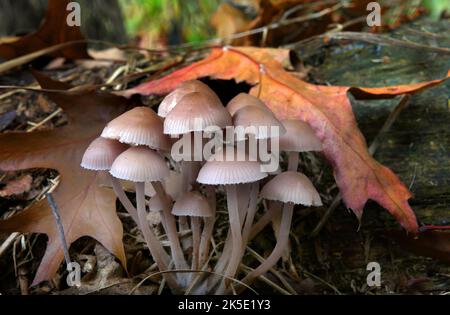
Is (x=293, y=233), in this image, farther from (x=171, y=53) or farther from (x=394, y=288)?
(x=171, y=53)

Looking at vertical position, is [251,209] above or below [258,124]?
below

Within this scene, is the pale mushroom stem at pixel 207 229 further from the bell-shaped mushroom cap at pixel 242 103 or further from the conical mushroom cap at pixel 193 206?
the bell-shaped mushroom cap at pixel 242 103
